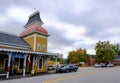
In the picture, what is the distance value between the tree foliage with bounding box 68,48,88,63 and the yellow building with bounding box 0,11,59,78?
35.3 meters

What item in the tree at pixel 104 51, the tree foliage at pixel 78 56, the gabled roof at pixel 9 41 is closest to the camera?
the gabled roof at pixel 9 41

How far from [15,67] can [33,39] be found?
657 cm

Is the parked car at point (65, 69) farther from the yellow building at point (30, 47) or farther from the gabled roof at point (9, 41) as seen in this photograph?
the gabled roof at point (9, 41)

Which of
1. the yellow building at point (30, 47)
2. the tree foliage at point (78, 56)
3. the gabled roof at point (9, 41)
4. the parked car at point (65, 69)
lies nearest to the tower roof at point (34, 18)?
the yellow building at point (30, 47)

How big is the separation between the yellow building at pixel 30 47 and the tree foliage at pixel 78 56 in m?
35.3

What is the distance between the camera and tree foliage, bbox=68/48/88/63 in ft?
227

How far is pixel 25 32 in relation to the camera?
1405 inches

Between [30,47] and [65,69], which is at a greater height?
[30,47]

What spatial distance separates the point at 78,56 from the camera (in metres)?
69.7

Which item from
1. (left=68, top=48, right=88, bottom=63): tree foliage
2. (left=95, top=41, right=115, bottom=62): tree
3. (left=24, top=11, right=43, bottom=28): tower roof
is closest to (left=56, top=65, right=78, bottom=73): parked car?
(left=24, top=11, right=43, bottom=28): tower roof

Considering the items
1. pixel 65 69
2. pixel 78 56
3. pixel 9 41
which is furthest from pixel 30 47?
pixel 78 56

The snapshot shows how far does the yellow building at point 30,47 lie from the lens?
28219 millimetres

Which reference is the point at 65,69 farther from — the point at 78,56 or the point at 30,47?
the point at 78,56

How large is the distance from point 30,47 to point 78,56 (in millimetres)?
39155
